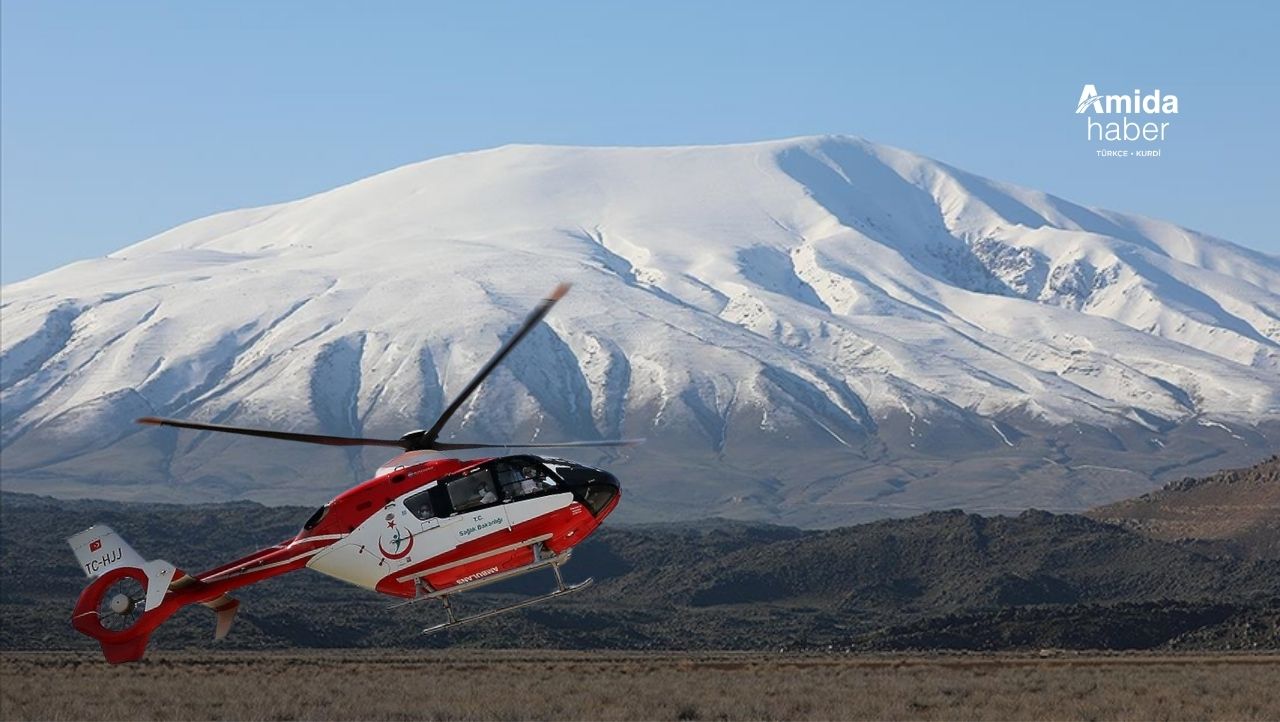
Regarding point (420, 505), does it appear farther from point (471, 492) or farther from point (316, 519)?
point (316, 519)

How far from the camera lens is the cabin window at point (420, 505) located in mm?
33500

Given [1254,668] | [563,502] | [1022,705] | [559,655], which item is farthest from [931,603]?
[563,502]

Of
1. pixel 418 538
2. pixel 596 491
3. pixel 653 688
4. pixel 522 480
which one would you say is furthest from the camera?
pixel 653 688

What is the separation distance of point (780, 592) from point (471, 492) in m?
96.3

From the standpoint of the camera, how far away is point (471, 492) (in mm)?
33500

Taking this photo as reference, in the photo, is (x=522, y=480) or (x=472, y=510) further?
(x=522, y=480)

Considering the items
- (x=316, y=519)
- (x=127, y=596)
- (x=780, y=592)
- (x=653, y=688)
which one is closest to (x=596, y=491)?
(x=316, y=519)

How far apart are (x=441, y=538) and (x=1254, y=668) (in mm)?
35266

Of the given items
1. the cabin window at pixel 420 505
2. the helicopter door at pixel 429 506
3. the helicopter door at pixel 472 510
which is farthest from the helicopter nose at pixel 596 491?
the cabin window at pixel 420 505

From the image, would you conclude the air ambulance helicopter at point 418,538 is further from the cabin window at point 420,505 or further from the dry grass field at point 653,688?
the dry grass field at point 653,688

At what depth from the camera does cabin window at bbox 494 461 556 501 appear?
3362 centimetres

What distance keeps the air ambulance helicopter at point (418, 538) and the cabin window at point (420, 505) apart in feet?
0.06

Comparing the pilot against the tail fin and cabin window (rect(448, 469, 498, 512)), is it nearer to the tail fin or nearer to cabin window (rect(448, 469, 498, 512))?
cabin window (rect(448, 469, 498, 512))

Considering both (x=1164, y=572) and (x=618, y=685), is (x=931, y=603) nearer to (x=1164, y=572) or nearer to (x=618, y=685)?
(x=1164, y=572)
